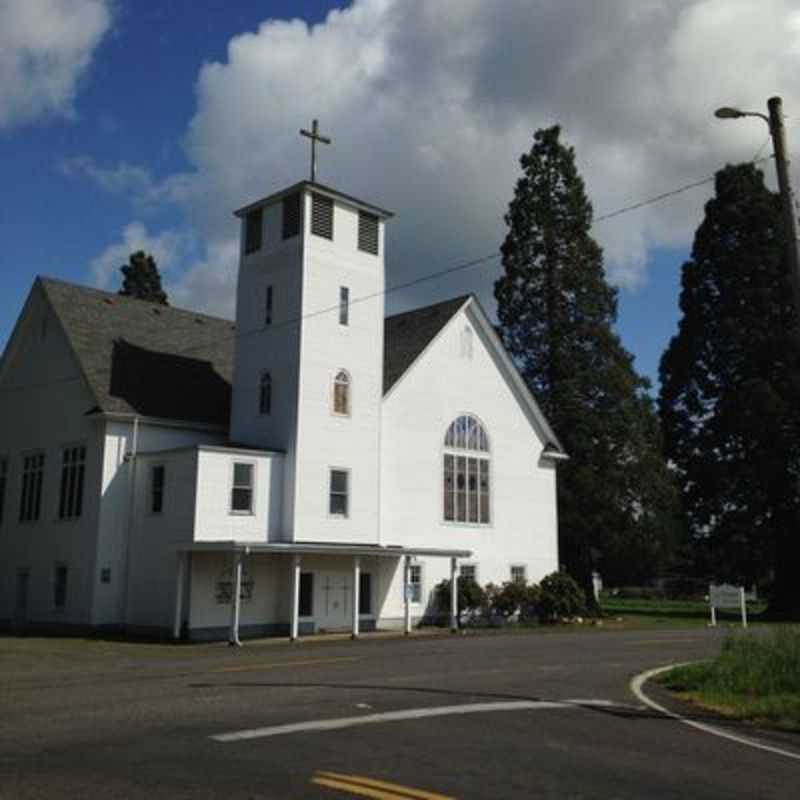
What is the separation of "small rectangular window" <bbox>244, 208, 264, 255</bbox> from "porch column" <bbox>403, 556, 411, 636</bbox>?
11.9 meters

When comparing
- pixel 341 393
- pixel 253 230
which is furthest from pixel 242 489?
pixel 253 230

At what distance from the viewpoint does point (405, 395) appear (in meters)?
35.9

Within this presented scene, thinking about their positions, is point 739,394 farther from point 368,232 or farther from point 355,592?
point 355,592

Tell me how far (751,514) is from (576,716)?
35.2 metres

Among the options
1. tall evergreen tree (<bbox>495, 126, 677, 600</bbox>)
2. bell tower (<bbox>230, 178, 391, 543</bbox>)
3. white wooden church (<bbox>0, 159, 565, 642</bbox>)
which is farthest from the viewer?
tall evergreen tree (<bbox>495, 126, 677, 600</bbox>)

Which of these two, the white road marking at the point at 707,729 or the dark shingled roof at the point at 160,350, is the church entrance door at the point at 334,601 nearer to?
the dark shingled roof at the point at 160,350

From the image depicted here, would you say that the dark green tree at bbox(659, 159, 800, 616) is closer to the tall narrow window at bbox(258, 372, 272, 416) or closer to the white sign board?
the white sign board

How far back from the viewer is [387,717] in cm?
1190

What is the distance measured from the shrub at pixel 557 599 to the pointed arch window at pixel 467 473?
3.26 meters

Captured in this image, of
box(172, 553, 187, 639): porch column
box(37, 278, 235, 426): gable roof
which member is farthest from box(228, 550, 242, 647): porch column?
box(37, 278, 235, 426): gable roof

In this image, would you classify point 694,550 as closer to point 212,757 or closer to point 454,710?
point 454,710

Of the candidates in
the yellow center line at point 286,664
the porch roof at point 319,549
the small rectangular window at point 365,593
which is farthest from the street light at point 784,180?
the small rectangular window at point 365,593

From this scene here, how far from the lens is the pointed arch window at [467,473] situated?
3709cm

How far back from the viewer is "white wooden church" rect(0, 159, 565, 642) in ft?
100
